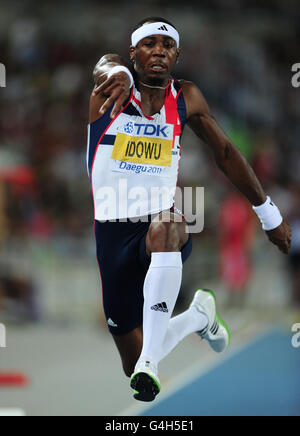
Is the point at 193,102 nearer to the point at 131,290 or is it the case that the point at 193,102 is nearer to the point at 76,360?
the point at 131,290

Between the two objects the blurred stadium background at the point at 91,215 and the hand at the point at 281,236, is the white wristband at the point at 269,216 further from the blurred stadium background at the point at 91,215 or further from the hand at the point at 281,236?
the blurred stadium background at the point at 91,215

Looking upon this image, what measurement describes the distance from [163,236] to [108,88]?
81 cm

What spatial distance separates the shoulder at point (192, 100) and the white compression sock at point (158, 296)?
0.91m

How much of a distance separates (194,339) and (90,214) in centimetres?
408

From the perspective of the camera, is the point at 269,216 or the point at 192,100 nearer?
the point at 192,100

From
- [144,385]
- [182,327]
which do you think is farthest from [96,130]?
[144,385]

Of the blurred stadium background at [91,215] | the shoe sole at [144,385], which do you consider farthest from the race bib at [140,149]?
the blurred stadium background at [91,215]

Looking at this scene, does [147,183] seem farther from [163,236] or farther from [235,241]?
[235,241]

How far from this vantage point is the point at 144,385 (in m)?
3.87

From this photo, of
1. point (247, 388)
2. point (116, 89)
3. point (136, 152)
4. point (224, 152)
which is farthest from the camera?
point (247, 388)

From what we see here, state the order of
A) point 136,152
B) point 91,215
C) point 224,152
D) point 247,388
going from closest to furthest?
1. point 136,152
2. point 224,152
3. point 247,388
4. point 91,215

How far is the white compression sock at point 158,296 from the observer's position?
4.03 m

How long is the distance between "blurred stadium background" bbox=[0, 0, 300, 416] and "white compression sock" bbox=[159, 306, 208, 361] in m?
2.98
